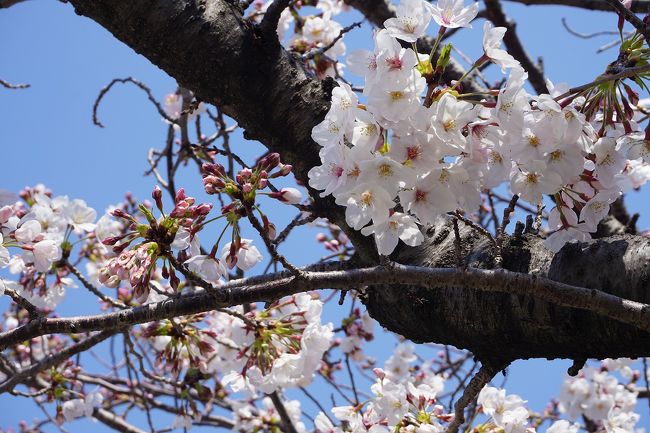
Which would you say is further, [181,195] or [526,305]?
[181,195]

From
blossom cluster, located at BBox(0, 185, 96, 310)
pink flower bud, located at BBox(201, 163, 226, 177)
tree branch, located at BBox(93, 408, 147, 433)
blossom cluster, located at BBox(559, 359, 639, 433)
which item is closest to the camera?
pink flower bud, located at BBox(201, 163, 226, 177)

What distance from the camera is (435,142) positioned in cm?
125

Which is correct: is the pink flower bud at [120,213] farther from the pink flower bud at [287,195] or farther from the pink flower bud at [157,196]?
the pink flower bud at [287,195]

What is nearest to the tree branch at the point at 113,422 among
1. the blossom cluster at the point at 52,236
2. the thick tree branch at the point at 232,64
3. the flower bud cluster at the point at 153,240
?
the blossom cluster at the point at 52,236

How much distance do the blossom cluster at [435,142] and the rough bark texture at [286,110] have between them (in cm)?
26

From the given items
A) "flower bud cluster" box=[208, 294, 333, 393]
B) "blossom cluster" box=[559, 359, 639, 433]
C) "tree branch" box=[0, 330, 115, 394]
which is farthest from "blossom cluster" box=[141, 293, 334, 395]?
"blossom cluster" box=[559, 359, 639, 433]

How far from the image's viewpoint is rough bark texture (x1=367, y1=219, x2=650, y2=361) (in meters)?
1.39

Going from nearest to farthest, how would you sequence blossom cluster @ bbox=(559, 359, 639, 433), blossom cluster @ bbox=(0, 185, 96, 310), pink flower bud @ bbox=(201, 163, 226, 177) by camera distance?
pink flower bud @ bbox=(201, 163, 226, 177) → blossom cluster @ bbox=(0, 185, 96, 310) → blossom cluster @ bbox=(559, 359, 639, 433)

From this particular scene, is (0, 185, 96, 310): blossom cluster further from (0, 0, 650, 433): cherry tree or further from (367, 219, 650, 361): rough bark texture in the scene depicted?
(367, 219, 650, 361): rough bark texture

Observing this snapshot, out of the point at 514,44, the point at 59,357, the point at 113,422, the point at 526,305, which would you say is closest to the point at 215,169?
the point at 526,305

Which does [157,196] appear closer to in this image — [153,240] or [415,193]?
[153,240]

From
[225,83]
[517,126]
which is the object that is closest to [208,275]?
[225,83]

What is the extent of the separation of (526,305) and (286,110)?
34.1 inches

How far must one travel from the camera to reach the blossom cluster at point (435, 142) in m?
1.23
